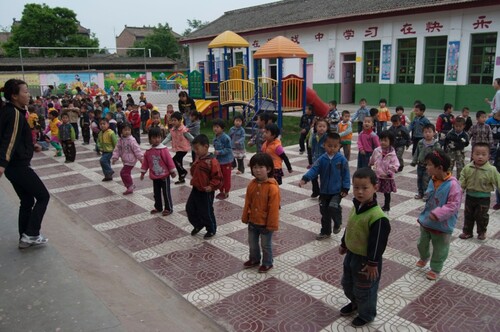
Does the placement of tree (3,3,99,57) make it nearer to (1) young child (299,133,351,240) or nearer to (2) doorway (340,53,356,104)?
(2) doorway (340,53,356,104)

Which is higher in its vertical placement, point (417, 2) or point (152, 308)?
point (417, 2)

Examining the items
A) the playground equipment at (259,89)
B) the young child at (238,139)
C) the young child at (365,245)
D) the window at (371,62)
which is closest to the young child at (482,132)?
the young child at (238,139)

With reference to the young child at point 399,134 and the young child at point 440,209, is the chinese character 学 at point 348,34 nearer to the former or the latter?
the young child at point 399,134

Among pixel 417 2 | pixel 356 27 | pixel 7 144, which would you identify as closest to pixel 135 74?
pixel 356 27

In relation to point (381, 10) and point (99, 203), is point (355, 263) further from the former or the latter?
point (381, 10)

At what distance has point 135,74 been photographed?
38688 millimetres

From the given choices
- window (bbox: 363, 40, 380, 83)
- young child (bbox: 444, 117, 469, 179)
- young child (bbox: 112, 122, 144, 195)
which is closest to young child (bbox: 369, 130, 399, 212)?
young child (bbox: 444, 117, 469, 179)

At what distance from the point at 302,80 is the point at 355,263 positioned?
10.8 metres

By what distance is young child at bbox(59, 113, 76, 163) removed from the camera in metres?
9.97

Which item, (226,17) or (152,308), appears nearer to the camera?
(152,308)

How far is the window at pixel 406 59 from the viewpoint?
18.4m

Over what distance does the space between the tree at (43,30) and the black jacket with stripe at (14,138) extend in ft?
141

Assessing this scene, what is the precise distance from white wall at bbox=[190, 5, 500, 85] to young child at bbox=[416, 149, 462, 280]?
14004 millimetres

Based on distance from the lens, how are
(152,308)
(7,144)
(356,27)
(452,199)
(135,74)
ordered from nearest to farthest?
Result: (152,308) < (452,199) < (7,144) < (356,27) < (135,74)
